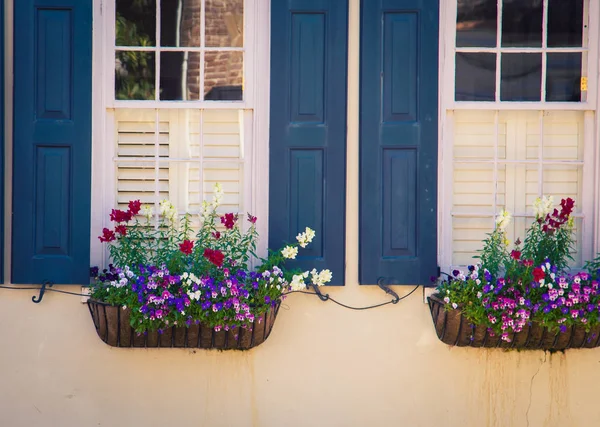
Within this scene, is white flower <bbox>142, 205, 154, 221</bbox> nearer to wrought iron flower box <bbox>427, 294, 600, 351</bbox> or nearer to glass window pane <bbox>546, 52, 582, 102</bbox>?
wrought iron flower box <bbox>427, 294, 600, 351</bbox>

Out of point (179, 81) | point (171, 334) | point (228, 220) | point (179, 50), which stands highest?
point (179, 50)

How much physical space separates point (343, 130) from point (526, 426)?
6.68 feet

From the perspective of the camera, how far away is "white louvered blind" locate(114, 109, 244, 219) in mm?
4621

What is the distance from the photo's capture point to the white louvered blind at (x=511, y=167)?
463 cm

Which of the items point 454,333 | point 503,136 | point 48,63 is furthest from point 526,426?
point 48,63

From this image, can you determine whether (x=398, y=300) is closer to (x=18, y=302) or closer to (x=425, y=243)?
(x=425, y=243)

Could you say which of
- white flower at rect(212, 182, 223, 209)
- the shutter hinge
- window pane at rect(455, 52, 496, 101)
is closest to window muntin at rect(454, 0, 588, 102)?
window pane at rect(455, 52, 496, 101)

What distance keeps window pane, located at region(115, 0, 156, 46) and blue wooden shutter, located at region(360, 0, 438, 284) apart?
1.28 meters

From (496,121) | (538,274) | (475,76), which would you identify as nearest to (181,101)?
(475,76)

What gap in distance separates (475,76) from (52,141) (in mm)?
2530

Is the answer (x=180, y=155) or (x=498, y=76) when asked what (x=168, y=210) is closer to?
(x=180, y=155)

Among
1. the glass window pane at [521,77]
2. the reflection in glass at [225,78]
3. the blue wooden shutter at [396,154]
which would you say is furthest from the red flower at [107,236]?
the glass window pane at [521,77]

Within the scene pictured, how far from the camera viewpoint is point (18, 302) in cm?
452

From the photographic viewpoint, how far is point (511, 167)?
15.3 feet
